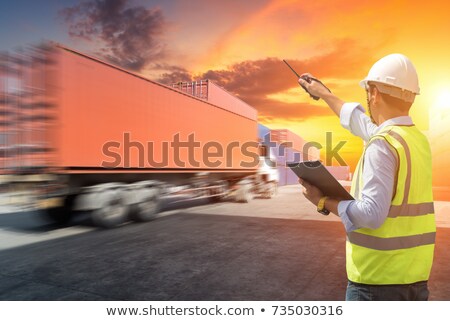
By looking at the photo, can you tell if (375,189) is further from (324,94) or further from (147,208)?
(147,208)

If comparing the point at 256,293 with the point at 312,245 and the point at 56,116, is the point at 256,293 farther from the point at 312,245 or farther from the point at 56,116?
the point at 56,116

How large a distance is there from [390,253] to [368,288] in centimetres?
21

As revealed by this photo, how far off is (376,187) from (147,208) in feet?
29.6

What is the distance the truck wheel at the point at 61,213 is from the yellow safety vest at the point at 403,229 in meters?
8.01

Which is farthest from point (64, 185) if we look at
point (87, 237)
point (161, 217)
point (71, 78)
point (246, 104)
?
point (246, 104)

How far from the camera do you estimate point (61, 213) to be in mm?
8961

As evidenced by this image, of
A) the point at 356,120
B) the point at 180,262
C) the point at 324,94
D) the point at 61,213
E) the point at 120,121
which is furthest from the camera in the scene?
the point at 120,121

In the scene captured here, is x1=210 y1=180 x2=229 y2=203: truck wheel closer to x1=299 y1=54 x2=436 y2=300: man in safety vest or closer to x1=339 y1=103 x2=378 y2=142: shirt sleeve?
x1=339 y1=103 x2=378 y2=142: shirt sleeve

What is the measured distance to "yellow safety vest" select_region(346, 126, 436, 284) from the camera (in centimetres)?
173

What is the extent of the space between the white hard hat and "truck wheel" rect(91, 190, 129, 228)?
7.90 m

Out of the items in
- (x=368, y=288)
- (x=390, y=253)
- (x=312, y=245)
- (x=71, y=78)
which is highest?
(x=71, y=78)

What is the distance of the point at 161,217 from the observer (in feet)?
36.2

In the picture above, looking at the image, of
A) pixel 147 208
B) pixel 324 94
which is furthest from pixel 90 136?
pixel 324 94

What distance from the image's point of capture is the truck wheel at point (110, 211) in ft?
29.1
